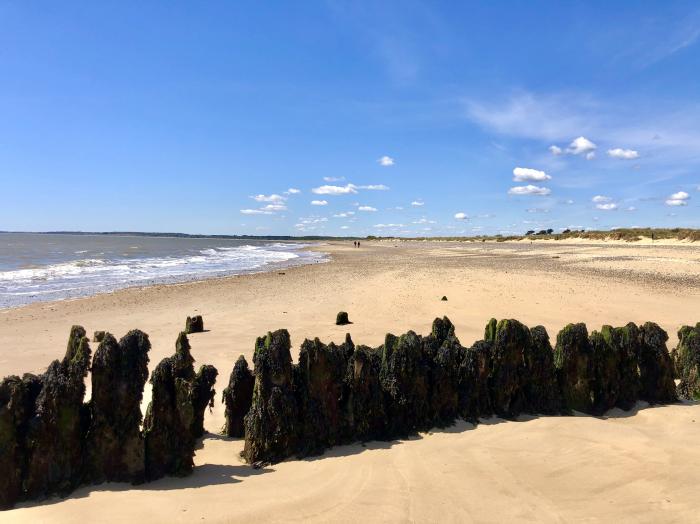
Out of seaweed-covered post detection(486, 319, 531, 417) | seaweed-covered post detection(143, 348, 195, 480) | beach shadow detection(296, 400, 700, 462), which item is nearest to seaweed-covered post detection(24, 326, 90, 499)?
seaweed-covered post detection(143, 348, 195, 480)

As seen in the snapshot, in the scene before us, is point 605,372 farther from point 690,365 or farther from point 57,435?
point 57,435

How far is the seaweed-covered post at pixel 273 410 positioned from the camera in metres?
5.19

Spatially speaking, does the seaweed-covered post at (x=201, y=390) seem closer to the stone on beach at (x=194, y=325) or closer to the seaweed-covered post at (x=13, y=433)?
the seaweed-covered post at (x=13, y=433)

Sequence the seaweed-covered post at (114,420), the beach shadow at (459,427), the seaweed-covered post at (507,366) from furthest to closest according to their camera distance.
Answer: the seaweed-covered post at (507,366), the beach shadow at (459,427), the seaweed-covered post at (114,420)

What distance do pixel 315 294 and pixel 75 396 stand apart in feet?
57.3

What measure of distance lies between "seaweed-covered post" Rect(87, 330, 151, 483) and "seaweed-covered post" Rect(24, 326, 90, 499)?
125 mm

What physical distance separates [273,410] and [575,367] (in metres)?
4.55

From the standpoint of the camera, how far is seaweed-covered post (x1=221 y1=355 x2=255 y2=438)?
589 cm

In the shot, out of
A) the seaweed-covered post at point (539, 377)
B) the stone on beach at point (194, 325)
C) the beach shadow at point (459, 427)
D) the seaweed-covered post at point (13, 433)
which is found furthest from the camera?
the stone on beach at point (194, 325)

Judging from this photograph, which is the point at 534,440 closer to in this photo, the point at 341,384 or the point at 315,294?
the point at 341,384

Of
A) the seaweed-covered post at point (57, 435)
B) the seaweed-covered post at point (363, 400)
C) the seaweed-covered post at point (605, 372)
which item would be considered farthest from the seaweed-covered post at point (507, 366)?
the seaweed-covered post at point (57, 435)

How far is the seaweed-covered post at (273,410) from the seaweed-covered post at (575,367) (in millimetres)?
4096

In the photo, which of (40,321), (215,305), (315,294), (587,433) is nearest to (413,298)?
(315,294)

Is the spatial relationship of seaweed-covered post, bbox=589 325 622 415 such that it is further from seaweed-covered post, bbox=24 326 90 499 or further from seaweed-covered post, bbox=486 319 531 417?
seaweed-covered post, bbox=24 326 90 499
